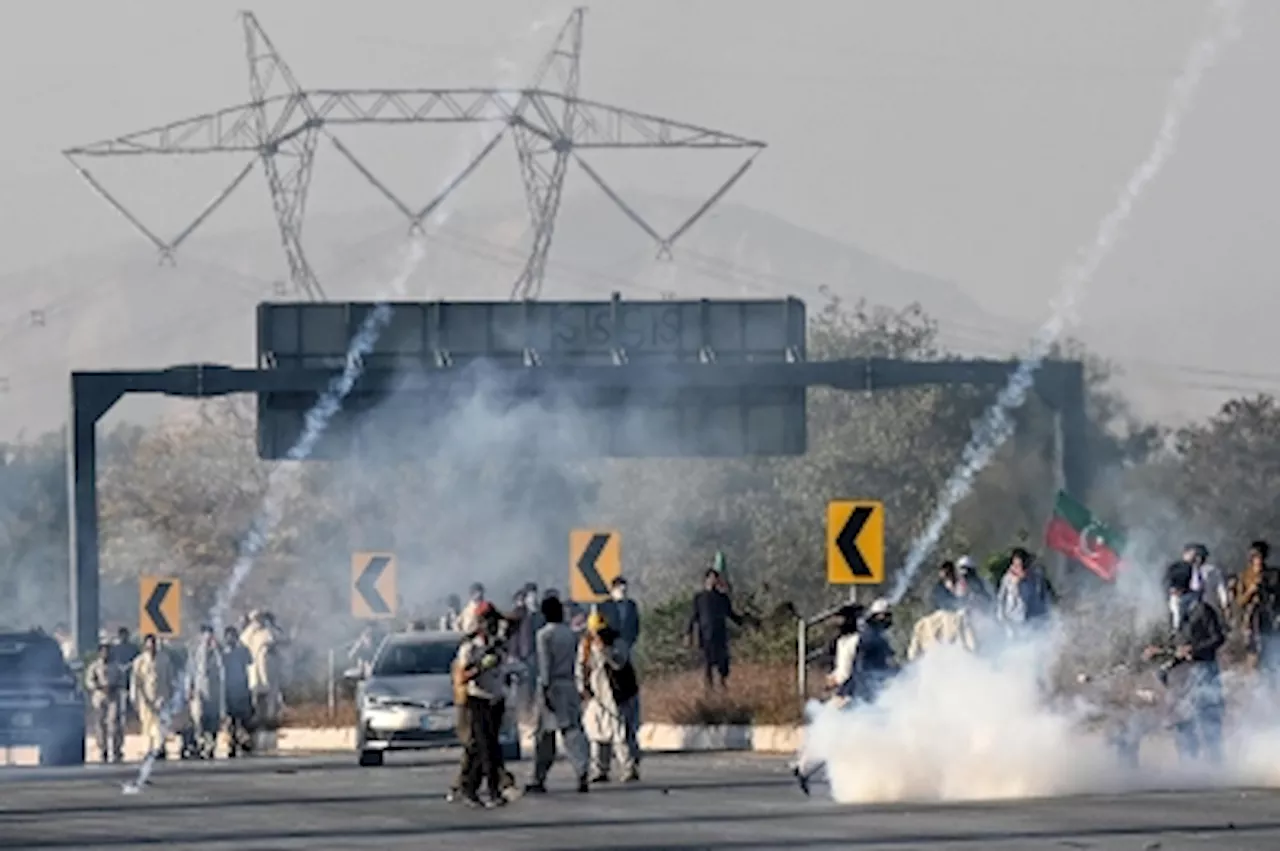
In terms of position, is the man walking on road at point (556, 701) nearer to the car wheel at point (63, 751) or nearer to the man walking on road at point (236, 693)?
the car wheel at point (63, 751)

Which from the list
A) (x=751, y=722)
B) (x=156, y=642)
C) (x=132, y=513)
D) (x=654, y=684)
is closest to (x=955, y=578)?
(x=751, y=722)

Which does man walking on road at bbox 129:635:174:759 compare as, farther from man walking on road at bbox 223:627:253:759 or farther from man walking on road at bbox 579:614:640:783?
man walking on road at bbox 579:614:640:783

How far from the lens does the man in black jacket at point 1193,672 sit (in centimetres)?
2873

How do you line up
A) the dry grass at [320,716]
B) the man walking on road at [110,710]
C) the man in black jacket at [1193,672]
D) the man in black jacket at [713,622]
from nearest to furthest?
the man in black jacket at [1193,672], the man in black jacket at [713,622], the man walking on road at [110,710], the dry grass at [320,716]

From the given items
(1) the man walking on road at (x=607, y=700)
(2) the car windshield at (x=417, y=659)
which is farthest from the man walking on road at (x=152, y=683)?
(1) the man walking on road at (x=607, y=700)

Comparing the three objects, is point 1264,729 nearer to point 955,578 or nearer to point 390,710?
point 955,578

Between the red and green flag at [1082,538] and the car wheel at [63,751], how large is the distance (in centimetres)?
1175

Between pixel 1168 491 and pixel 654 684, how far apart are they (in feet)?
161

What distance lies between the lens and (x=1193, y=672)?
28.8 meters

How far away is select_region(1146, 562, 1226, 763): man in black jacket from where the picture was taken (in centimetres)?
2873

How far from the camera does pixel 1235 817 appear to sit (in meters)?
24.2

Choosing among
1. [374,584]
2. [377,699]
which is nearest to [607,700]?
[377,699]

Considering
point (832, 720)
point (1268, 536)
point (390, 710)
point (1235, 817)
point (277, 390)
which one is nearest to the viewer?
point (1235, 817)

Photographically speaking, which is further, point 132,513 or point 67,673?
point 132,513
